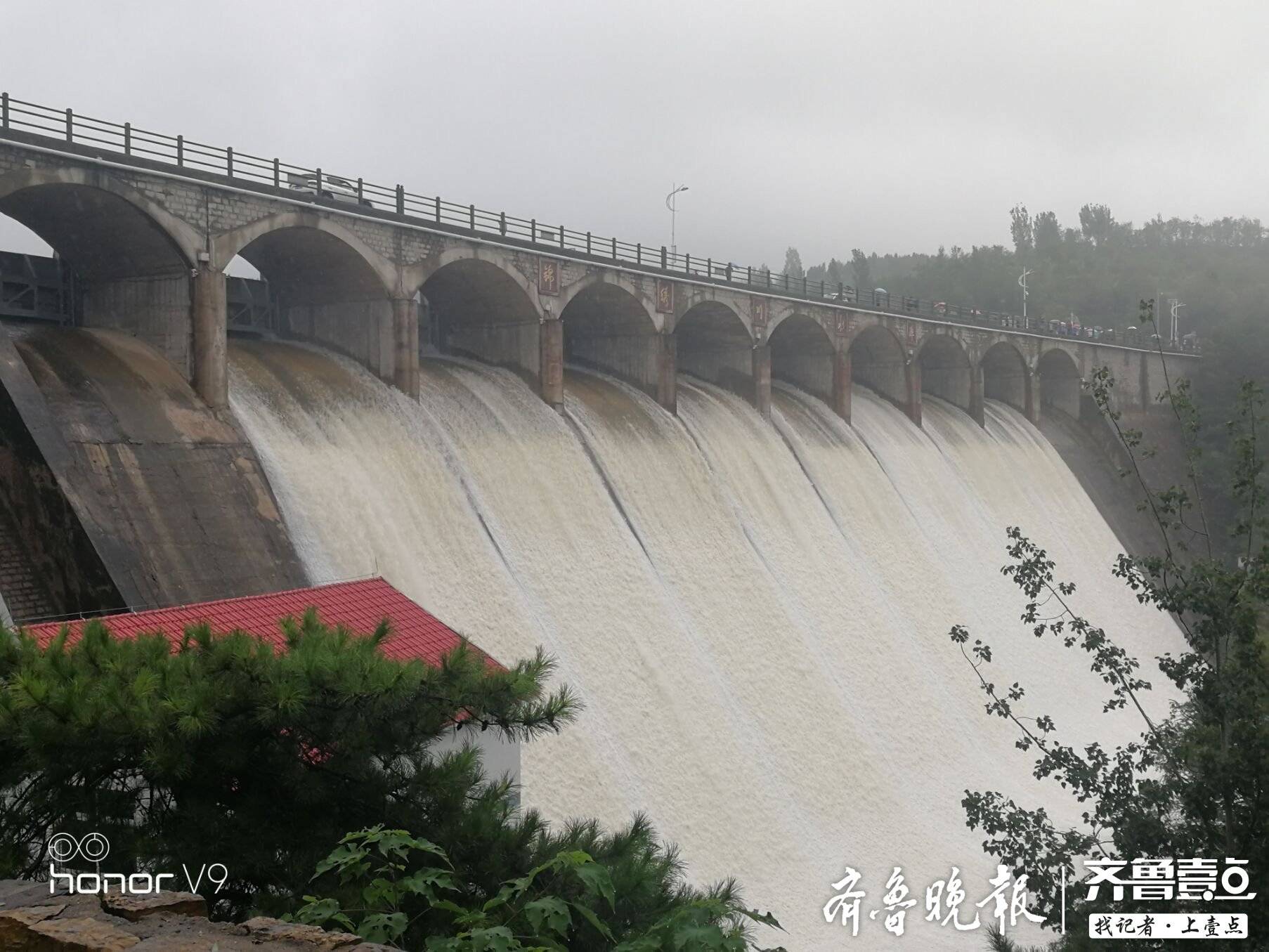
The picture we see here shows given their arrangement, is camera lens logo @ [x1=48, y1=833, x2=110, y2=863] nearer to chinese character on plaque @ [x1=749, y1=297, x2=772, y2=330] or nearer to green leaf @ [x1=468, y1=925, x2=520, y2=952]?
green leaf @ [x1=468, y1=925, x2=520, y2=952]

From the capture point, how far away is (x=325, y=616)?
14188mm

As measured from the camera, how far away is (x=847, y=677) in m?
27.6

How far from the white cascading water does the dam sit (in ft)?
0.25

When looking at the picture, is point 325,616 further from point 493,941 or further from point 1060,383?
point 1060,383

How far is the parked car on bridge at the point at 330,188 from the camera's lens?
24.2m

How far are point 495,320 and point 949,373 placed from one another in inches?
1064

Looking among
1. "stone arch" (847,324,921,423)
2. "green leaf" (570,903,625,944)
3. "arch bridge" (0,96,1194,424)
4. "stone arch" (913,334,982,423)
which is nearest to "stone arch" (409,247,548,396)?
"arch bridge" (0,96,1194,424)

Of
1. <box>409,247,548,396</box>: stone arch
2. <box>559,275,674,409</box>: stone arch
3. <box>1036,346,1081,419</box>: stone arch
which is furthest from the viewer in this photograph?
<box>1036,346,1081,419</box>: stone arch

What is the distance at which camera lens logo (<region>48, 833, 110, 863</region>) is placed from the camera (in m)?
7.93

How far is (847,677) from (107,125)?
18.2 metres

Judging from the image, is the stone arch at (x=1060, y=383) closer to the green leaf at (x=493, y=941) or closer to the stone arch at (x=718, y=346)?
the stone arch at (x=718, y=346)

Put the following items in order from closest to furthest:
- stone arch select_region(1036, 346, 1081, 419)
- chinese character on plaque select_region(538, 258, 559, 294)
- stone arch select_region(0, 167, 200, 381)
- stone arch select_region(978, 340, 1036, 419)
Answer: stone arch select_region(0, 167, 200, 381) < chinese character on plaque select_region(538, 258, 559, 294) < stone arch select_region(978, 340, 1036, 419) < stone arch select_region(1036, 346, 1081, 419)

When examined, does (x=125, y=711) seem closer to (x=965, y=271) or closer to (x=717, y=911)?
(x=717, y=911)

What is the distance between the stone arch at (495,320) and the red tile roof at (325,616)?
14049 millimetres
